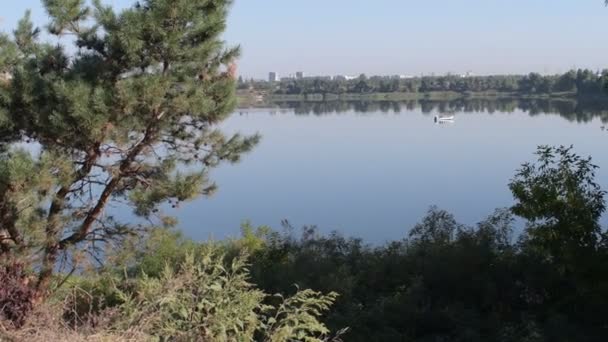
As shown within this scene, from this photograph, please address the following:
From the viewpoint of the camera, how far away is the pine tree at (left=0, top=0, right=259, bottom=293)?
240 inches

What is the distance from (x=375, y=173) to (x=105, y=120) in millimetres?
18345

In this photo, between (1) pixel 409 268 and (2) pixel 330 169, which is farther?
(2) pixel 330 169

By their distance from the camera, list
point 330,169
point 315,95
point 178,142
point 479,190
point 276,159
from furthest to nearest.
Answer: point 315,95 → point 276,159 → point 330,169 → point 479,190 → point 178,142

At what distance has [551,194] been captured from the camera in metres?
6.37

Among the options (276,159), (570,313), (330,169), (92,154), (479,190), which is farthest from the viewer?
(276,159)

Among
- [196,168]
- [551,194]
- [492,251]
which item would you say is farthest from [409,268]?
[196,168]

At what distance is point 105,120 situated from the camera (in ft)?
19.7

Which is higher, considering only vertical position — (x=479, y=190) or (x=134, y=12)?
(x=134, y=12)

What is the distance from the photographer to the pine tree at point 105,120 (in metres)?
6.09

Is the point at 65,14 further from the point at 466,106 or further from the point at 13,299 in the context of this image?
the point at 466,106

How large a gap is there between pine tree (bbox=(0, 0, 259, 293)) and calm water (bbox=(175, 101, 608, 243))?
0.65m

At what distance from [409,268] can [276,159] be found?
21.5 meters

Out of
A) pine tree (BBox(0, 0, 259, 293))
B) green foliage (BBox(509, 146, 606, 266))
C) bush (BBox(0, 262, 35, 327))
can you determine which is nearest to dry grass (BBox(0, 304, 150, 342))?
bush (BBox(0, 262, 35, 327))

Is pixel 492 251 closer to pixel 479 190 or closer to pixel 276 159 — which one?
pixel 479 190
